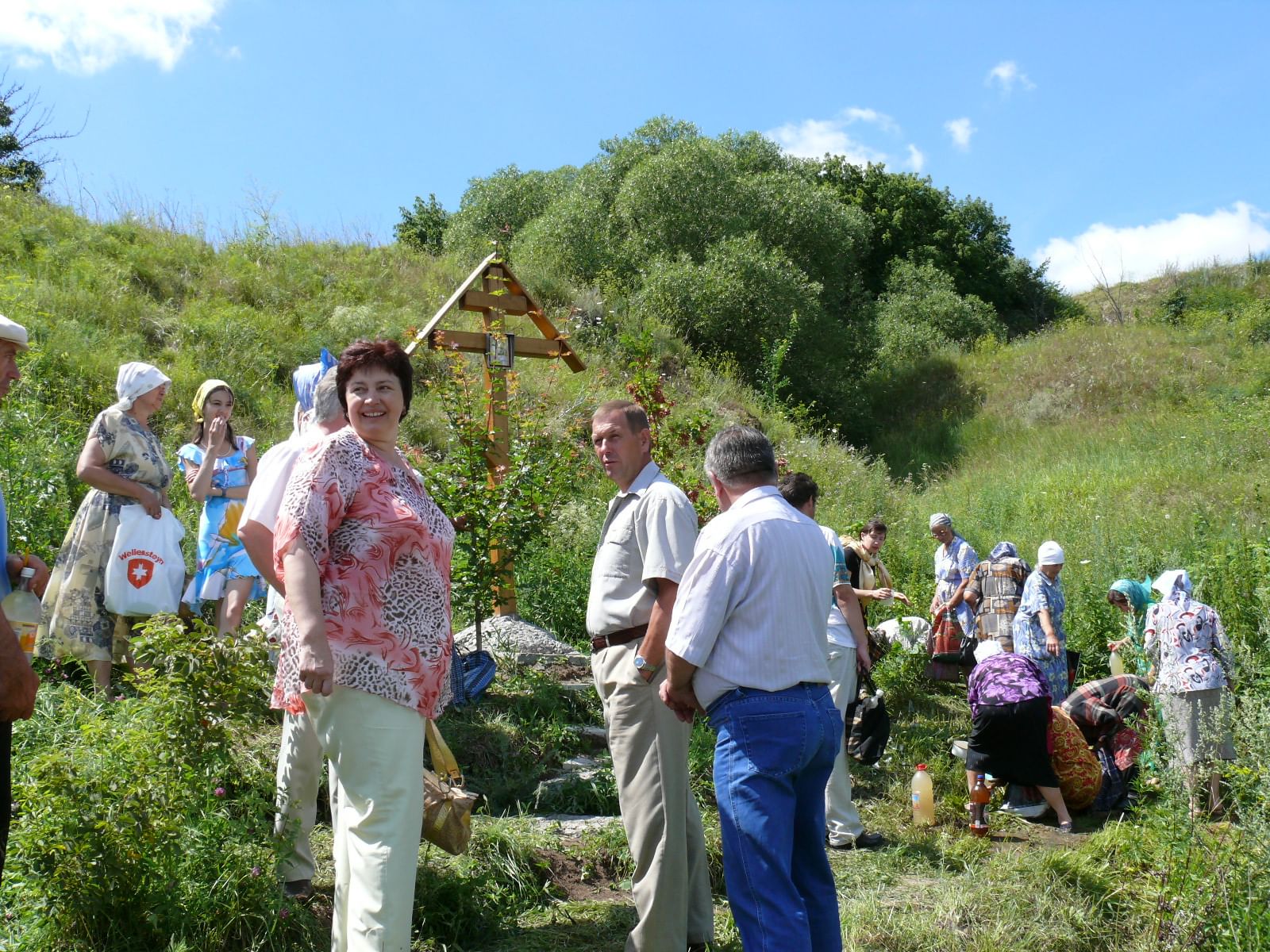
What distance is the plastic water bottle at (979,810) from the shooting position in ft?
19.7

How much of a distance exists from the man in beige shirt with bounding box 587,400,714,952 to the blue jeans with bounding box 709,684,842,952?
434 millimetres

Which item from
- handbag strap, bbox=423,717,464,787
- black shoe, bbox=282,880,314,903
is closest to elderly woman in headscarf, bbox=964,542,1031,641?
handbag strap, bbox=423,717,464,787

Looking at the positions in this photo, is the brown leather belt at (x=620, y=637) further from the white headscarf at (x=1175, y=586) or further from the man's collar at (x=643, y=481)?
the white headscarf at (x=1175, y=586)

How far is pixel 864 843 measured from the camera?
5.67 m

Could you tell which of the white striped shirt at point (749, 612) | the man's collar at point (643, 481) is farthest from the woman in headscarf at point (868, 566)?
the white striped shirt at point (749, 612)

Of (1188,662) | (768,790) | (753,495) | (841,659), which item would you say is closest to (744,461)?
(753,495)

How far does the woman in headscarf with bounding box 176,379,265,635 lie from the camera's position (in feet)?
18.8

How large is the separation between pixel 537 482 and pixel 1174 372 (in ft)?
66.8

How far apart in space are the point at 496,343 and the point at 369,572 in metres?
5.39

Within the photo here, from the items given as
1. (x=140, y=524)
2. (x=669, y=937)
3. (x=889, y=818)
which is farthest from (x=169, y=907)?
(x=889, y=818)

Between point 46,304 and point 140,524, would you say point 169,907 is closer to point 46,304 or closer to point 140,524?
point 140,524

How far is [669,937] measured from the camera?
12.0ft

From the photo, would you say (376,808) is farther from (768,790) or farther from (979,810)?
(979,810)

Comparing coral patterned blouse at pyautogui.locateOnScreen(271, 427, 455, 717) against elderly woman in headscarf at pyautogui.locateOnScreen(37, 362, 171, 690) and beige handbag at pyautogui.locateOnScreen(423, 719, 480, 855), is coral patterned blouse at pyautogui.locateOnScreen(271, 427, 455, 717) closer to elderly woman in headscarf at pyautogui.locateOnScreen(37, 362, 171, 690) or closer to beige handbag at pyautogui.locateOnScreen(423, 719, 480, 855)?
beige handbag at pyautogui.locateOnScreen(423, 719, 480, 855)
